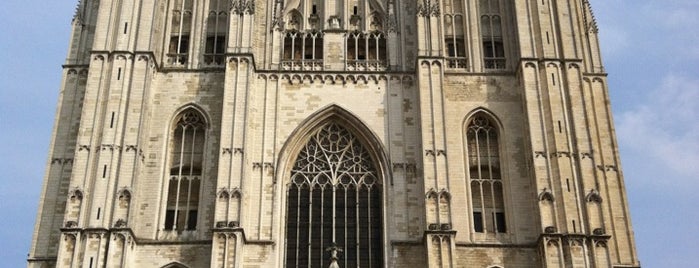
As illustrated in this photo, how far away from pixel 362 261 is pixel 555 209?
5.97 metres

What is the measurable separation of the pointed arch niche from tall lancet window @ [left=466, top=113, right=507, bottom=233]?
2932mm

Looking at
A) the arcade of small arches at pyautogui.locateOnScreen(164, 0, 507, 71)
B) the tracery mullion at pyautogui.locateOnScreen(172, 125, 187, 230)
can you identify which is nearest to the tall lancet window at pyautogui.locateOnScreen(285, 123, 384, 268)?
the arcade of small arches at pyautogui.locateOnScreen(164, 0, 507, 71)

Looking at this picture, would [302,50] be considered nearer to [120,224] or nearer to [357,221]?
[357,221]

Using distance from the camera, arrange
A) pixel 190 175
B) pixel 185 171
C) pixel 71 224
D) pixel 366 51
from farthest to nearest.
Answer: pixel 366 51
pixel 185 171
pixel 190 175
pixel 71 224

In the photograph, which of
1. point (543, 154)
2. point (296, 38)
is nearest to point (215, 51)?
point (296, 38)

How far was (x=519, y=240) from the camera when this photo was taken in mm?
27594

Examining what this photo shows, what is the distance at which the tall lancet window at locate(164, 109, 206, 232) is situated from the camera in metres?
28.2

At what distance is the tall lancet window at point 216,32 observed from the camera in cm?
3108

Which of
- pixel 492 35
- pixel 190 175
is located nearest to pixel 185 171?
pixel 190 175

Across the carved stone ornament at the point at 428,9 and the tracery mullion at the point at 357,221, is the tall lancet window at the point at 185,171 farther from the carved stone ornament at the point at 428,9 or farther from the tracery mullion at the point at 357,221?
the carved stone ornament at the point at 428,9

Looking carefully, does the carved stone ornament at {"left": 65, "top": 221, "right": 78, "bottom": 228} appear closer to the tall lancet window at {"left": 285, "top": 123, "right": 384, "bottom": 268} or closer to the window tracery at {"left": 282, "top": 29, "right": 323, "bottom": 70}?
the tall lancet window at {"left": 285, "top": 123, "right": 384, "bottom": 268}

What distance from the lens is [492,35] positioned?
31953 mm

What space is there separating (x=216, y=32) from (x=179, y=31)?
1.30 metres

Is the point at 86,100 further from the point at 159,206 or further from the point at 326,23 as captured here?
the point at 326,23
